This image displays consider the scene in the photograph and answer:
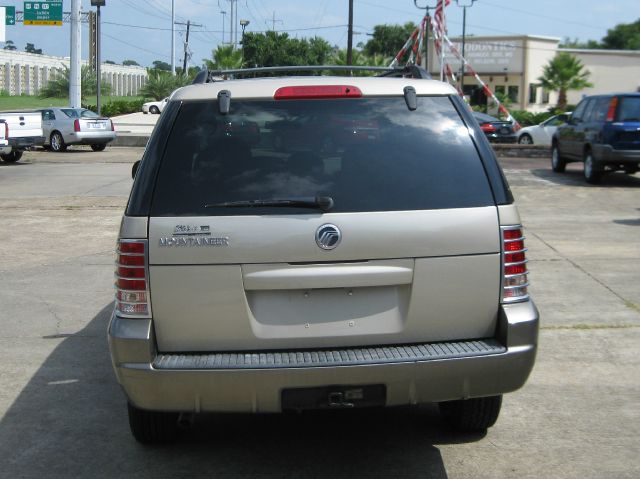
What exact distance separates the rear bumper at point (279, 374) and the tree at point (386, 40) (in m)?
131

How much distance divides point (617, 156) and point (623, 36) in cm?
11651

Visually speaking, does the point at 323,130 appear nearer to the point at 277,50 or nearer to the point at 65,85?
the point at 65,85

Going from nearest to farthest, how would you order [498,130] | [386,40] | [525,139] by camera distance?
[525,139], [498,130], [386,40]

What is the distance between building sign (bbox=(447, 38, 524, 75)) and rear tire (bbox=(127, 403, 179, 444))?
245 feet

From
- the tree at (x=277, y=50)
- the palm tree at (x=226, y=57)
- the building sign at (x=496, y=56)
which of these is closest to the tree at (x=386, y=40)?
the tree at (x=277, y=50)

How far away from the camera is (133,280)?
13.5 feet

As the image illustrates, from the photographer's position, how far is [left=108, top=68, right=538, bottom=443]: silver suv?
4.04 metres

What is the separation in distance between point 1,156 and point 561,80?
5155 centimetres

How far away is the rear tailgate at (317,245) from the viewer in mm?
4051

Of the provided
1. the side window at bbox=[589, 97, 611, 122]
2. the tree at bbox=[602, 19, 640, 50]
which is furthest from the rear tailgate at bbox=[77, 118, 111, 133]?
the tree at bbox=[602, 19, 640, 50]

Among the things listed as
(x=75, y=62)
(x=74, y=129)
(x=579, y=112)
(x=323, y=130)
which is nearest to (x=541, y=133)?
(x=579, y=112)

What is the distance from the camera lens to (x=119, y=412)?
550 cm

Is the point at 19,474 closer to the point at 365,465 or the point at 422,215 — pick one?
the point at 365,465

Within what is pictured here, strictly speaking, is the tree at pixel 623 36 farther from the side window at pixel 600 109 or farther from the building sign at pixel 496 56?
the side window at pixel 600 109
